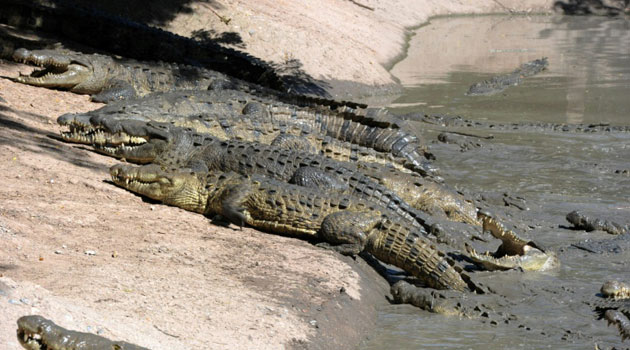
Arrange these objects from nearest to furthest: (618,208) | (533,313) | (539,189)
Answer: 1. (533,313)
2. (618,208)
3. (539,189)

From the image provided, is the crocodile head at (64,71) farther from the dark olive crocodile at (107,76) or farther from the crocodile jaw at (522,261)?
the crocodile jaw at (522,261)

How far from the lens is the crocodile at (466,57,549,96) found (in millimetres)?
17094

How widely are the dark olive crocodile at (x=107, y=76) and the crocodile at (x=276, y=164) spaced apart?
119 inches

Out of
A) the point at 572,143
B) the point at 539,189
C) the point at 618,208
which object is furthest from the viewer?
the point at 572,143

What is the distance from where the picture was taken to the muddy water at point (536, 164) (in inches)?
247

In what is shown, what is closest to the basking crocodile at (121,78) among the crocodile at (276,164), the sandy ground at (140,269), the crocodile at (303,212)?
the crocodile at (276,164)

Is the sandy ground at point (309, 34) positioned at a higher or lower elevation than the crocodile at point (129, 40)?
higher

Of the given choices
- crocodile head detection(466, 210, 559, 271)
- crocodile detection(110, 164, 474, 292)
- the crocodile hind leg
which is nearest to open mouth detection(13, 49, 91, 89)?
crocodile detection(110, 164, 474, 292)

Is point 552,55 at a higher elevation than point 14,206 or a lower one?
higher

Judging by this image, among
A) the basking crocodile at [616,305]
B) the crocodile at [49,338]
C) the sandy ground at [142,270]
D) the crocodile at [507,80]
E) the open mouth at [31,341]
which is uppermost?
the crocodile at [507,80]

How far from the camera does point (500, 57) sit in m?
22.7

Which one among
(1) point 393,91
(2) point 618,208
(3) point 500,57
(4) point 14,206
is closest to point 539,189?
(2) point 618,208

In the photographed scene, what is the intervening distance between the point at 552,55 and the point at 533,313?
17.9 meters

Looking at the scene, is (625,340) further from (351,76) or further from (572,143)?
(351,76)
